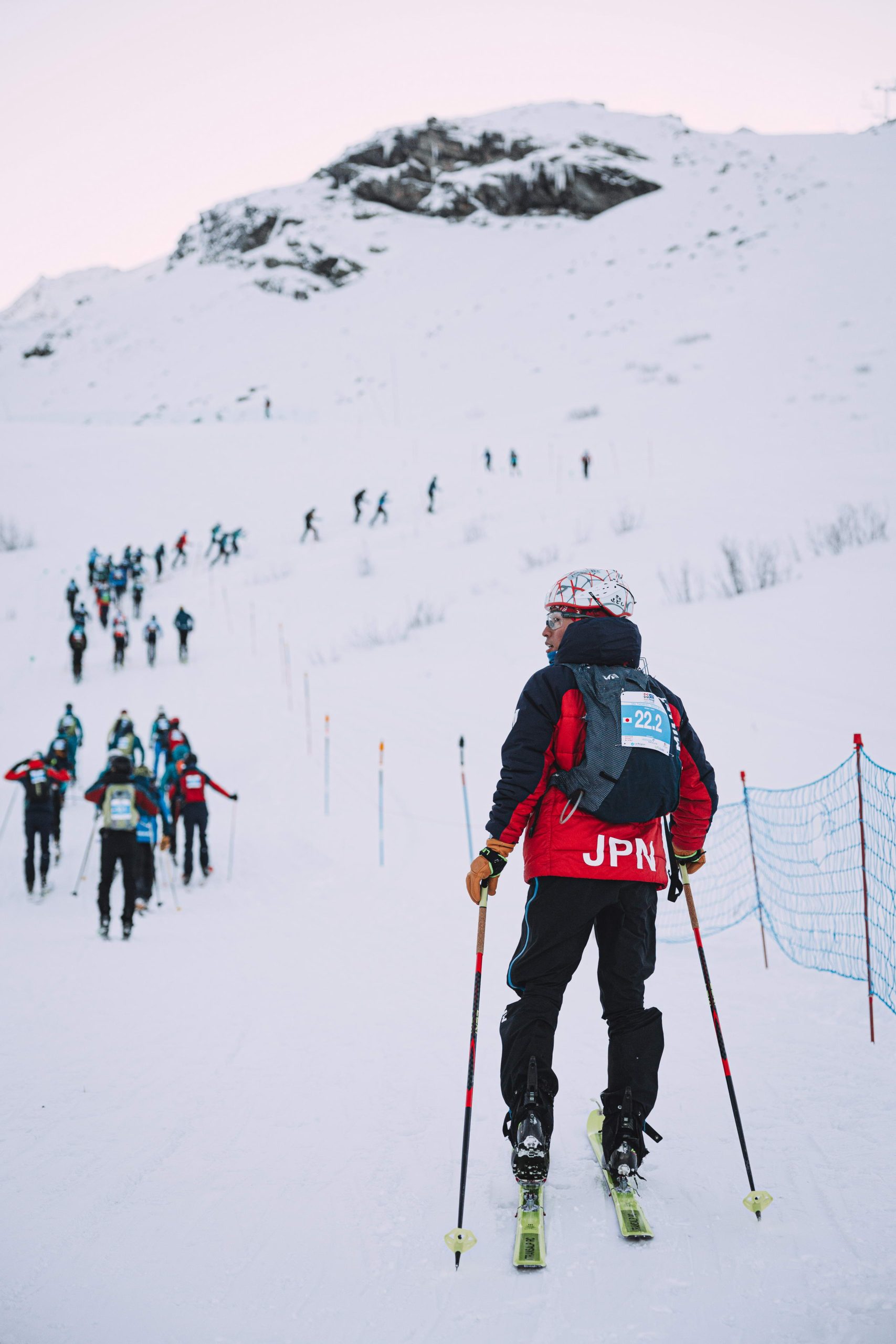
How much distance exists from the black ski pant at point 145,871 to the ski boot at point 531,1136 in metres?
6.77

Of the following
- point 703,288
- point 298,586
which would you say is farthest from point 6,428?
point 703,288

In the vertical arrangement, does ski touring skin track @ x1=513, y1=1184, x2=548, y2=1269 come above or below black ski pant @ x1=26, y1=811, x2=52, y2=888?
below

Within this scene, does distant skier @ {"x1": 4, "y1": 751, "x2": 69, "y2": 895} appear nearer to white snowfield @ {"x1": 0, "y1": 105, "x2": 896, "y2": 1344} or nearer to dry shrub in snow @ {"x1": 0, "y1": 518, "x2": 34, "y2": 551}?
white snowfield @ {"x1": 0, "y1": 105, "x2": 896, "y2": 1344}

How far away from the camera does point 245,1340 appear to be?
8.30 ft

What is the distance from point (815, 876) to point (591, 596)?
15.0 ft

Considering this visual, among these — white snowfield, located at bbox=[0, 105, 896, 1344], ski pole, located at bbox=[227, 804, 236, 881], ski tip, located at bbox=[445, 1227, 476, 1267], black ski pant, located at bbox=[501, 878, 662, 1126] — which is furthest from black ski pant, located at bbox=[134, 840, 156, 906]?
ski tip, located at bbox=[445, 1227, 476, 1267]

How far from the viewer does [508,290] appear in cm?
6356

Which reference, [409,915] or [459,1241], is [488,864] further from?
[409,915]

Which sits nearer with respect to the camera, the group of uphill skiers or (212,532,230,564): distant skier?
the group of uphill skiers

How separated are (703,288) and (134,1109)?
55.8 metres

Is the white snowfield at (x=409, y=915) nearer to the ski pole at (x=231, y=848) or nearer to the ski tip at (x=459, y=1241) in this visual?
the ski tip at (x=459, y=1241)

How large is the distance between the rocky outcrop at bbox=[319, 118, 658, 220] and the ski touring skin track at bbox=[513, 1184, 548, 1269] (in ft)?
275

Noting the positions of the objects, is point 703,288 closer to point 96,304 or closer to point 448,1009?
point 448,1009

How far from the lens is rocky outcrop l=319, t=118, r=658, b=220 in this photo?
2945 inches
